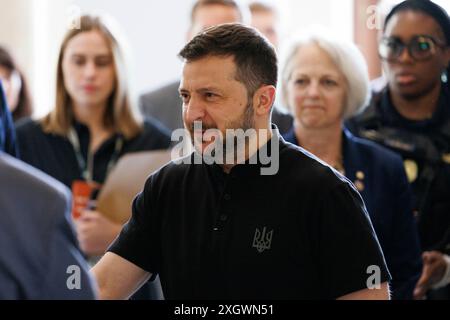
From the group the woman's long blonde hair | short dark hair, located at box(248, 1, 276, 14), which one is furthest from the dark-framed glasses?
short dark hair, located at box(248, 1, 276, 14)

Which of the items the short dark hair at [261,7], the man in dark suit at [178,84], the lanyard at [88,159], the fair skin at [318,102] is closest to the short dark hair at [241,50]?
the fair skin at [318,102]

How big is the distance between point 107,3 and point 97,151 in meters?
1.83

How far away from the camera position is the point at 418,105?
3.02 meters

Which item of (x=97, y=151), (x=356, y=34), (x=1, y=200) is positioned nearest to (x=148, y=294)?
(x=97, y=151)

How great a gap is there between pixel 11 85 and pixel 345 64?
1647 millimetres

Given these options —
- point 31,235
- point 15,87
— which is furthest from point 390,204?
point 15,87

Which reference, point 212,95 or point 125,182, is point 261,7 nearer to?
point 125,182

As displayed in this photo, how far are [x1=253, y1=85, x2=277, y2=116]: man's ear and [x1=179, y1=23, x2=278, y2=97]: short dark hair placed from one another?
0.4 inches

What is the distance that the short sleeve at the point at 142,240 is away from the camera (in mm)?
1888

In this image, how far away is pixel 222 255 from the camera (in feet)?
5.94

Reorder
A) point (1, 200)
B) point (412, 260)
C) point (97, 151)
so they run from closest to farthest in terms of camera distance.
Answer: point (1, 200)
point (412, 260)
point (97, 151)

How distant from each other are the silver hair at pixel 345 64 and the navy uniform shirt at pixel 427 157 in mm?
199

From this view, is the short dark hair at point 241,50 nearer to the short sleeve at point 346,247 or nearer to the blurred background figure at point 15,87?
the short sleeve at point 346,247
